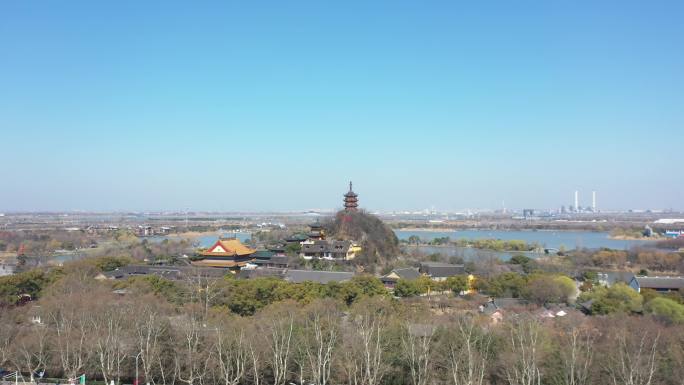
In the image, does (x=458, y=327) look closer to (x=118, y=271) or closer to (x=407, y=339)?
(x=407, y=339)

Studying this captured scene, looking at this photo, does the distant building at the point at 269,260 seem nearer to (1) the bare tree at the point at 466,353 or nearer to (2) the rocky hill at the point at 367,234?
(2) the rocky hill at the point at 367,234

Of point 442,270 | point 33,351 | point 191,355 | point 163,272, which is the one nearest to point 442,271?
point 442,270

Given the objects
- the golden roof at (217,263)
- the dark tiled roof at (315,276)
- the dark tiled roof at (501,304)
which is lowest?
the dark tiled roof at (501,304)

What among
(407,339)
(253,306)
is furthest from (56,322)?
(407,339)

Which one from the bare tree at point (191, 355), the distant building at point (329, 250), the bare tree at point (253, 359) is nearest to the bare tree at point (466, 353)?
the bare tree at point (253, 359)

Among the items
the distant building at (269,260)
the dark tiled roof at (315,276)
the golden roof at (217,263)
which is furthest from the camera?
the distant building at (269,260)

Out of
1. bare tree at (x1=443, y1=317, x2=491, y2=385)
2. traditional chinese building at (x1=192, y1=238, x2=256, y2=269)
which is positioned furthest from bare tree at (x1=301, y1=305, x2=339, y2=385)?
traditional chinese building at (x1=192, y1=238, x2=256, y2=269)

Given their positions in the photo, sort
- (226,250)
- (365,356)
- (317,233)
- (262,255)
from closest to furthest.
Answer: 1. (365,356)
2. (226,250)
3. (262,255)
4. (317,233)

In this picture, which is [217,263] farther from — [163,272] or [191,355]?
[191,355]
